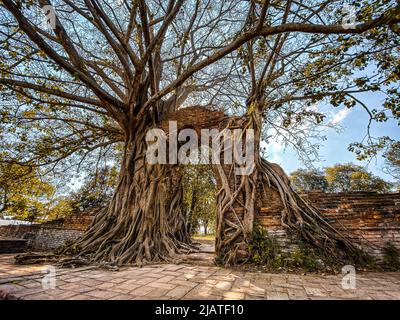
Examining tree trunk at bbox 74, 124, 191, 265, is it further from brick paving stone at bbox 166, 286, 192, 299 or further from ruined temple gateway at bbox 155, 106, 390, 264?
brick paving stone at bbox 166, 286, 192, 299

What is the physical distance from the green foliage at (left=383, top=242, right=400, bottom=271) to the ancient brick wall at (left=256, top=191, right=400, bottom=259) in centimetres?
6

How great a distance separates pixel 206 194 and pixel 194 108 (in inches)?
175

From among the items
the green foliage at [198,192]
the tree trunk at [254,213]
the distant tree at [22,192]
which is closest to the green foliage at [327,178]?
the green foliage at [198,192]

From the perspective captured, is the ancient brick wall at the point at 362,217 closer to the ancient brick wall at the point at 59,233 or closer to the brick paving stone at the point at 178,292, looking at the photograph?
the brick paving stone at the point at 178,292

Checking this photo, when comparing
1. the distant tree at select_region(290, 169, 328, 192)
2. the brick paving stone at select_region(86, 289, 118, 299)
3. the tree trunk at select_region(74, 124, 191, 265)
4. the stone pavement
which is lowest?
the stone pavement

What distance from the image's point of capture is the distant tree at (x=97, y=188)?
8.16 meters

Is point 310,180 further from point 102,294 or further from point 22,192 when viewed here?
point 102,294

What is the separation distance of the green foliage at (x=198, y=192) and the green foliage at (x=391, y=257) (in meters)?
6.13

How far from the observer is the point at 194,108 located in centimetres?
600

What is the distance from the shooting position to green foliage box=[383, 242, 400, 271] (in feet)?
10.5

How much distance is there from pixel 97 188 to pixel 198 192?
13.6 ft

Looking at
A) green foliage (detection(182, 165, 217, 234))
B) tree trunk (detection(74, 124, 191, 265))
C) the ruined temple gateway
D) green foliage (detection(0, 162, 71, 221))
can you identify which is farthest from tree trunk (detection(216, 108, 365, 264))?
green foliage (detection(0, 162, 71, 221))

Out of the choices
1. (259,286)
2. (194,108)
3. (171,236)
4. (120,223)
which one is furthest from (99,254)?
(194,108)

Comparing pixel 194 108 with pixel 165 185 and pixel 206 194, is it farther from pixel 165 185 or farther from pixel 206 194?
pixel 206 194
